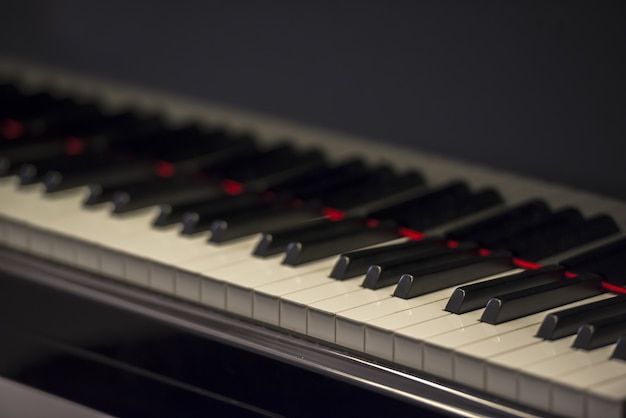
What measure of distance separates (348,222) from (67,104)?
1.01 m

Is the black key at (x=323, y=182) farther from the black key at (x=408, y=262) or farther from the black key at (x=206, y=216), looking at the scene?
the black key at (x=408, y=262)

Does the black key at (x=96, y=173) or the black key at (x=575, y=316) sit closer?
the black key at (x=575, y=316)

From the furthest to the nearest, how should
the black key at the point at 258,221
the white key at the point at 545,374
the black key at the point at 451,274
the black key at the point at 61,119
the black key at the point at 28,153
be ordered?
the black key at the point at 61,119 < the black key at the point at 28,153 < the black key at the point at 258,221 < the black key at the point at 451,274 < the white key at the point at 545,374

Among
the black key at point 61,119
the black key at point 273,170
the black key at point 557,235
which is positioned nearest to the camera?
the black key at point 557,235

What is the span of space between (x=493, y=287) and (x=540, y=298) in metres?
0.07

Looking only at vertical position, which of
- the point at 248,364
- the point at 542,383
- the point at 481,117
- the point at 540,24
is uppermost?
the point at 540,24

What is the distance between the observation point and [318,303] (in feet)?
5.38

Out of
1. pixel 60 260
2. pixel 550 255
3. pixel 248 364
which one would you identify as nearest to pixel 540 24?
pixel 550 255

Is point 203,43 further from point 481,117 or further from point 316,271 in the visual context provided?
point 316,271

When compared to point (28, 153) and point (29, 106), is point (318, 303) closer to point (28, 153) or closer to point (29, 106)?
point (28, 153)

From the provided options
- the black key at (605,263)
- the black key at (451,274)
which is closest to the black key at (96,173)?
the black key at (451,274)

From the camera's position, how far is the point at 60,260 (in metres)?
1.99

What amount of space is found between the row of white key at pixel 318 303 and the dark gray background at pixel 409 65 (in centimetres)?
42

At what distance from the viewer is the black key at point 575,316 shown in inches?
58.9
